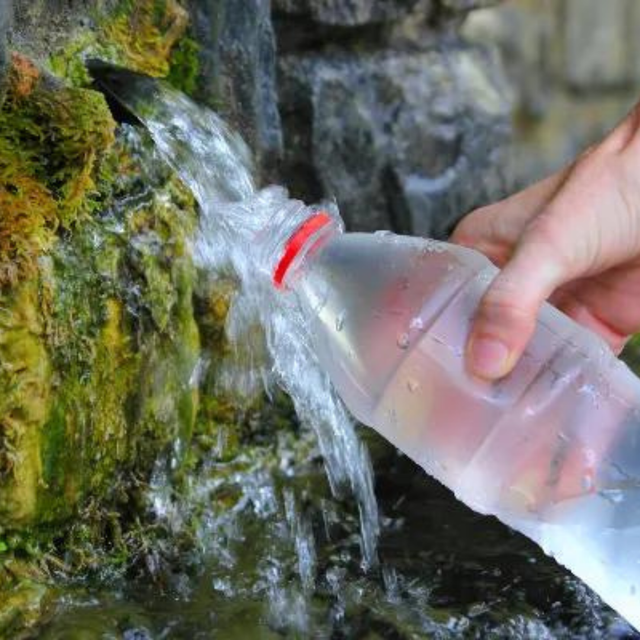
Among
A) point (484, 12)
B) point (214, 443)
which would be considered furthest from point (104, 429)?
Answer: point (484, 12)

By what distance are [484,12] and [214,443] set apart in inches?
98.3

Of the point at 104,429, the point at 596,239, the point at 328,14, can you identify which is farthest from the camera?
the point at 328,14

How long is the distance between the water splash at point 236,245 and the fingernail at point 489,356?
577 mm

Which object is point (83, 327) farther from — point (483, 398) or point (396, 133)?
point (396, 133)

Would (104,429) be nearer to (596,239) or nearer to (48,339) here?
(48,339)

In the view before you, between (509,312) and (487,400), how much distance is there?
30 cm

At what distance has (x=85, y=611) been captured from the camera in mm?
2160

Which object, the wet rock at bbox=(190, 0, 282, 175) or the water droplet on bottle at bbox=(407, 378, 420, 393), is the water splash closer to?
the wet rock at bbox=(190, 0, 282, 175)

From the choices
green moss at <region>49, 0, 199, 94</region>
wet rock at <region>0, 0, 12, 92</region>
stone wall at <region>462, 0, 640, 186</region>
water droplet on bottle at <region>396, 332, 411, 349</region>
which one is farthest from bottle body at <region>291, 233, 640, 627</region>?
stone wall at <region>462, 0, 640, 186</region>

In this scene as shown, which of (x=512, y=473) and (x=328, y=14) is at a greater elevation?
(x=328, y=14)

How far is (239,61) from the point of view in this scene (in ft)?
9.42

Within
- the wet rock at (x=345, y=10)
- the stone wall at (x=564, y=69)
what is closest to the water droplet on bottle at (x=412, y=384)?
the wet rock at (x=345, y=10)

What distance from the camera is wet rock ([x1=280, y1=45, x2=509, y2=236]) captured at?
3.30 metres

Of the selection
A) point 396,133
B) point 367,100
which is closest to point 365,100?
point 367,100
